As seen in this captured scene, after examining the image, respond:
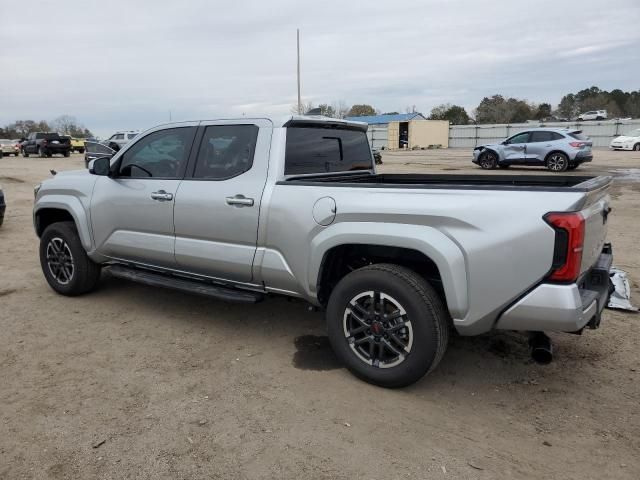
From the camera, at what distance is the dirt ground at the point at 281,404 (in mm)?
2717

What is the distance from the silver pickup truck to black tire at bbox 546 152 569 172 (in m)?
16.0

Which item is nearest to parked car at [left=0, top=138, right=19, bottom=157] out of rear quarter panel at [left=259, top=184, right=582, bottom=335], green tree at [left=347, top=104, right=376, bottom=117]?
rear quarter panel at [left=259, top=184, right=582, bottom=335]

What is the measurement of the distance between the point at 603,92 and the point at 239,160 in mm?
104735

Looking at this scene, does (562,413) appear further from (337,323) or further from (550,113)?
A: (550,113)

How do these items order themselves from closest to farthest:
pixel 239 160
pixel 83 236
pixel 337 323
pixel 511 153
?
1. pixel 337 323
2. pixel 239 160
3. pixel 83 236
4. pixel 511 153

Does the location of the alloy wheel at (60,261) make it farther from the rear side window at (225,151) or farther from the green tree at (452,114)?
the green tree at (452,114)

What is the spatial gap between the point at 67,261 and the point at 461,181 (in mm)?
4005

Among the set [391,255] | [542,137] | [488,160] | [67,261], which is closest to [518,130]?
[488,160]

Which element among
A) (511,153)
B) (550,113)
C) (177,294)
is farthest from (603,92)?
(177,294)

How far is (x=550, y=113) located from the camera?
87250 millimetres

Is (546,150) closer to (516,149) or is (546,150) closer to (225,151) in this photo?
(516,149)

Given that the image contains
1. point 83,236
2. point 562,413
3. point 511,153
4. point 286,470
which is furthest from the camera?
point 511,153

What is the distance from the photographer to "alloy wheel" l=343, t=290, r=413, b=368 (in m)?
3.33

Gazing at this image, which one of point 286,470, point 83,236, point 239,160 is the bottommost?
point 286,470
